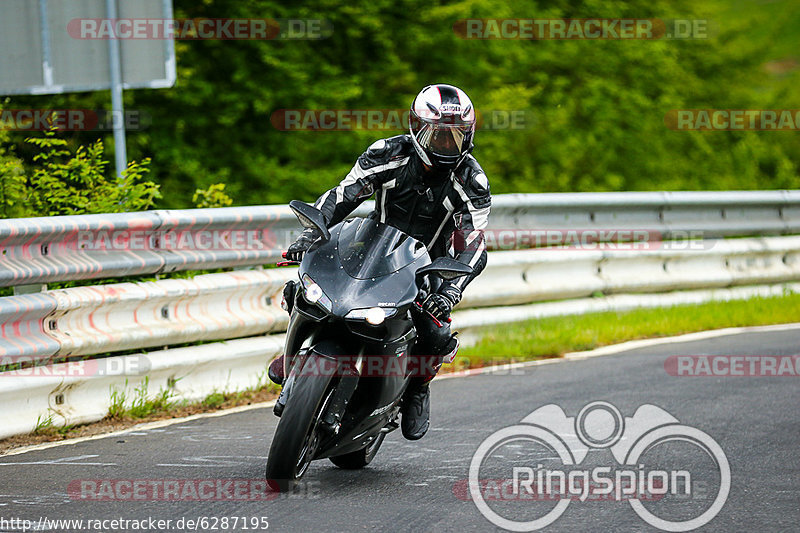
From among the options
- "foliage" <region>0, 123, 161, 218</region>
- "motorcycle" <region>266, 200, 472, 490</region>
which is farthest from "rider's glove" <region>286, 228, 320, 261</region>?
"foliage" <region>0, 123, 161, 218</region>

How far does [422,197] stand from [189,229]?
7.70 ft

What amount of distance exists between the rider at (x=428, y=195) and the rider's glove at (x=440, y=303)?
17 cm

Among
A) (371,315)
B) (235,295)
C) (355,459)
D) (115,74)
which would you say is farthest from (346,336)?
(115,74)

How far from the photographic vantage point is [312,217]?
565 centimetres

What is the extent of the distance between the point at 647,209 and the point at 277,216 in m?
5.08

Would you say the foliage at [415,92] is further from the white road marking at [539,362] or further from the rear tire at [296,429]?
the rear tire at [296,429]

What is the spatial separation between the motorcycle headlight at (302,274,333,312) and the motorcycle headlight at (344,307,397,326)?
0.37 ft

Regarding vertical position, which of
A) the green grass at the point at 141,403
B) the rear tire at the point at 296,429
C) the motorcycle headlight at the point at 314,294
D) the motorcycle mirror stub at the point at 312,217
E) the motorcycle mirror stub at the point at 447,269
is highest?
the motorcycle mirror stub at the point at 312,217

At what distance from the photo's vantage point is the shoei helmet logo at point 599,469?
523 cm

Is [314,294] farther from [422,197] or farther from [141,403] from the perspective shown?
[141,403]

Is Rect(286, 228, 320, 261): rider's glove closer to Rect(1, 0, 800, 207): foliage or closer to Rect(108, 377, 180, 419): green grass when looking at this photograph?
Rect(108, 377, 180, 419): green grass

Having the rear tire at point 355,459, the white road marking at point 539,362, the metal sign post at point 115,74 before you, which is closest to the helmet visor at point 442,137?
the rear tire at point 355,459

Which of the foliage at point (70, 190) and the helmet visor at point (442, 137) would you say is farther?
the foliage at point (70, 190)

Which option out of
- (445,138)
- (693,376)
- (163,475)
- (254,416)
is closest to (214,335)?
(254,416)
